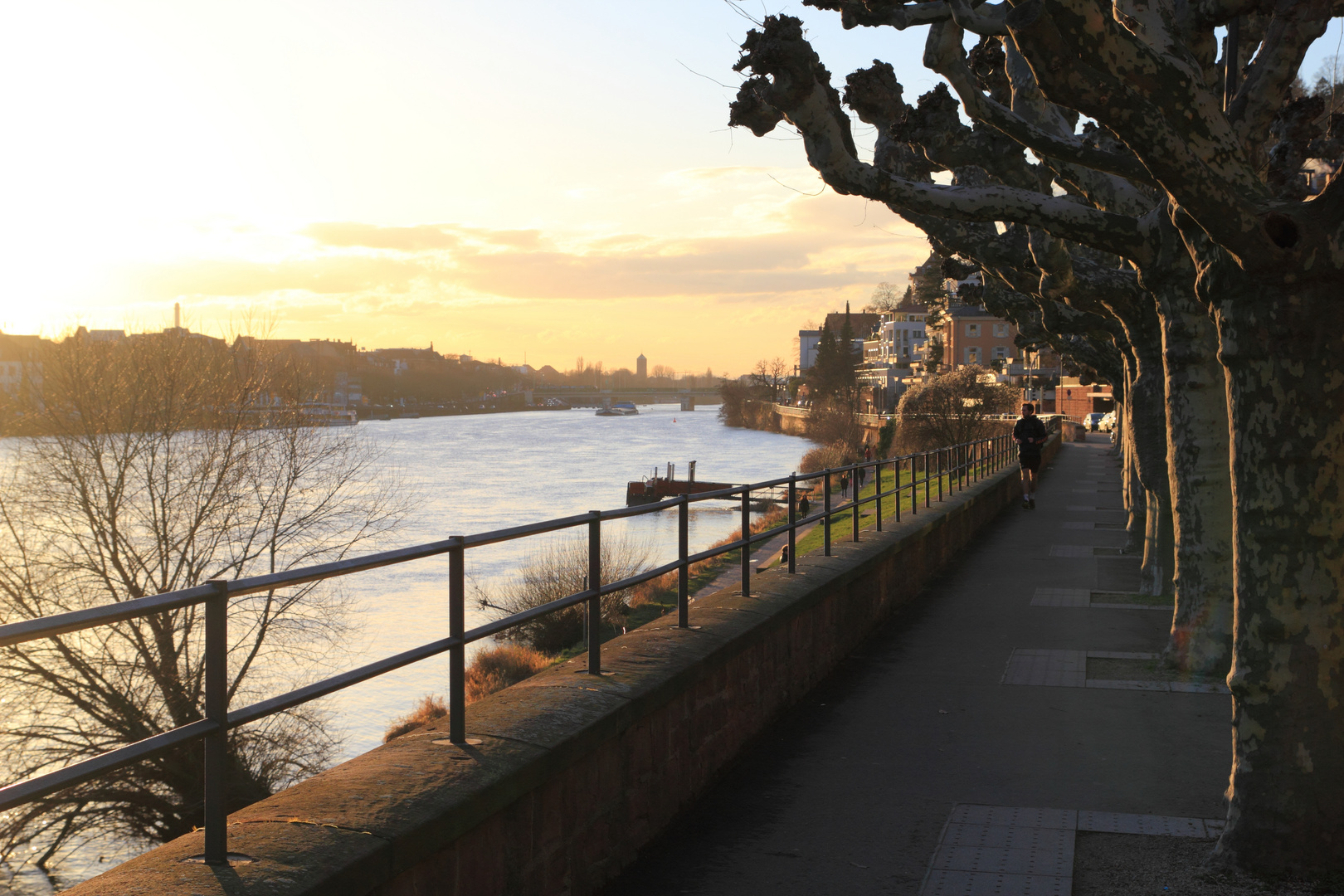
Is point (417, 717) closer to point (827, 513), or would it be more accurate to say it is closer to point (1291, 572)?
point (827, 513)

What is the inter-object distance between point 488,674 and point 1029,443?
11508mm

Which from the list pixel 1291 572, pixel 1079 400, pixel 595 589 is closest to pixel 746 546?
pixel 595 589

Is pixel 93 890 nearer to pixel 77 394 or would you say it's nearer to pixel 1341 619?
pixel 1341 619

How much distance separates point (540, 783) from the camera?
4.25 meters

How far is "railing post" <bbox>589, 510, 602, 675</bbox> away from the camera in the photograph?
210 inches

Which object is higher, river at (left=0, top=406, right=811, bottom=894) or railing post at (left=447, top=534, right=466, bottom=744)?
railing post at (left=447, top=534, right=466, bottom=744)

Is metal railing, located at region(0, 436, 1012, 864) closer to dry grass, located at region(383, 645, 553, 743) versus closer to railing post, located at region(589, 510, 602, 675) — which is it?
railing post, located at region(589, 510, 602, 675)

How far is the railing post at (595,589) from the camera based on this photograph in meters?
5.33

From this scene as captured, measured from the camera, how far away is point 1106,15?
4.27 metres

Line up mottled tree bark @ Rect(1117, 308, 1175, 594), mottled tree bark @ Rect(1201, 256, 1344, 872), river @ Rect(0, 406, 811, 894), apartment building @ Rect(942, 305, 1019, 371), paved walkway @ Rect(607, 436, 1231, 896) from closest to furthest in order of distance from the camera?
1. mottled tree bark @ Rect(1201, 256, 1344, 872)
2. paved walkway @ Rect(607, 436, 1231, 896)
3. mottled tree bark @ Rect(1117, 308, 1175, 594)
4. river @ Rect(0, 406, 811, 894)
5. apartment building @ Rect(942, 305, 1019, 371)

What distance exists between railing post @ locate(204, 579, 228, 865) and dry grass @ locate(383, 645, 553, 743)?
59.5ft

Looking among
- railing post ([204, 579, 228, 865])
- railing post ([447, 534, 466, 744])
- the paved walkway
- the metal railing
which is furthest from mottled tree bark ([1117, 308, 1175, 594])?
railing post ([204, 579, 228, 865])

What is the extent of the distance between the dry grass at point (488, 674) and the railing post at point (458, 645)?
17014mm

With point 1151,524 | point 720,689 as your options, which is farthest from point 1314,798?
point 1151,524
